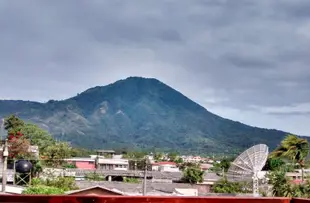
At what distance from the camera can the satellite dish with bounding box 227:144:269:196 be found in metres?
31.9

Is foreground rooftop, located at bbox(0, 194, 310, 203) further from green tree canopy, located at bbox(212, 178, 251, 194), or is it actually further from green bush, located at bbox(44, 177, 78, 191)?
green tree canopy, located at bbox(212, 178, 251, 194)

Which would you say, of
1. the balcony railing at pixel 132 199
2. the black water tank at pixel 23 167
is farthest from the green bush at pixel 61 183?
the balcony railing at pixel 132 199

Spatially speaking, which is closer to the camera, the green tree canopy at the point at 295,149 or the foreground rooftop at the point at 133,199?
the foreground rooftop at the point at 133,199

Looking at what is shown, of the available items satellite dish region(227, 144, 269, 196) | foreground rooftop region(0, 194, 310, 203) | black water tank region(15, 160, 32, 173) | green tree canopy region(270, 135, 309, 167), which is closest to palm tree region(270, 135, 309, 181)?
green tree canopy region(270, 135, 309, 167)

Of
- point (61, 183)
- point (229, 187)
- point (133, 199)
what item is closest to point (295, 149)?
point (229, 187)

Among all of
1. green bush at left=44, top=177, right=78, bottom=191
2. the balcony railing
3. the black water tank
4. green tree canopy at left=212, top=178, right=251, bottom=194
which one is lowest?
green tree canopy at left=212, top=178, right=251, bottom=194

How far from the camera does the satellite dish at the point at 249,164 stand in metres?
31.9

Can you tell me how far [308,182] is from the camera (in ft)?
106

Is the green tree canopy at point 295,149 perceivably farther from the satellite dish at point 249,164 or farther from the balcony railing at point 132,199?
the balcony railing at point 132,199

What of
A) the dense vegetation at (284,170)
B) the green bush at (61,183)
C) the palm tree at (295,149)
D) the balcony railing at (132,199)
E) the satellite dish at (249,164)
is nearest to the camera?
the balcony railing at (132,199)

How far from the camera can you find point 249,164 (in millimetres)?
32406

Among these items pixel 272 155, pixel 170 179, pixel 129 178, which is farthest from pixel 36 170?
pixel 272 155

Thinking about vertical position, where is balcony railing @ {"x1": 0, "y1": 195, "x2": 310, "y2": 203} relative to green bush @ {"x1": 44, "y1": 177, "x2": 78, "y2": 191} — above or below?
above

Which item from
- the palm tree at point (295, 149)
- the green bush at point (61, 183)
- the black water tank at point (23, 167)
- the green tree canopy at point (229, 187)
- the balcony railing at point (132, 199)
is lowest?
the green tree canopy at point (229, 187)
